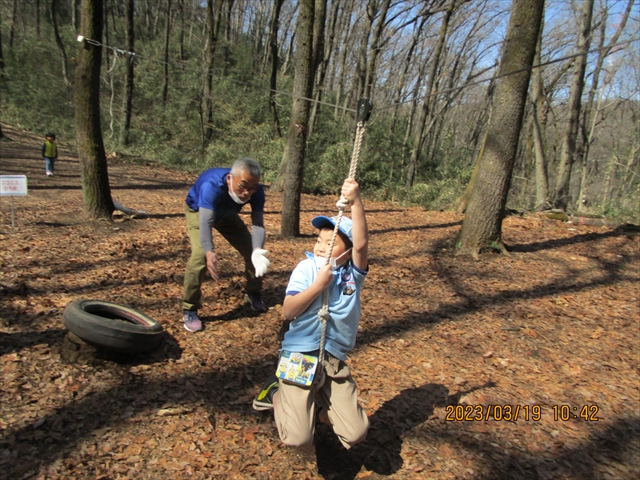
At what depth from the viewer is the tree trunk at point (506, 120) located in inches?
263

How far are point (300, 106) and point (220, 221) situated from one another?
362cm

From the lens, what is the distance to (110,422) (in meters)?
2.90

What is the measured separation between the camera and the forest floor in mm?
2826

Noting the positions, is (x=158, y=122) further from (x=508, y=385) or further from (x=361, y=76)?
(x=508, y=385)

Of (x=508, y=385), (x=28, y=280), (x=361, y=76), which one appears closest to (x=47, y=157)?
(x=28, y=280)

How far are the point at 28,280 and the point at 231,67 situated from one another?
90.9 feet

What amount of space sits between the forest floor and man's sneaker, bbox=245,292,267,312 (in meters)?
0.09

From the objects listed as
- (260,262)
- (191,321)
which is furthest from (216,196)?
(191,321)

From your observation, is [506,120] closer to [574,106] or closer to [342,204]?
[342,204]

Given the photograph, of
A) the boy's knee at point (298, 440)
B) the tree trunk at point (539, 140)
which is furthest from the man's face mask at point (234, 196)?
the tree trunk at point (539, 140)

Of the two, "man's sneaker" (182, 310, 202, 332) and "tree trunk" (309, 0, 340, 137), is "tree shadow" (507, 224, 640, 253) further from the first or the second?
"man's sneaker" (182, 310, 202, 332)

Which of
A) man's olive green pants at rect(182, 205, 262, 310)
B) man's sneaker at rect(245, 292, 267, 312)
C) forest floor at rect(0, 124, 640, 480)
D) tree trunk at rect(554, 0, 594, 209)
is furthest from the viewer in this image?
tree trunk at rect(554, 0, 594, 209)


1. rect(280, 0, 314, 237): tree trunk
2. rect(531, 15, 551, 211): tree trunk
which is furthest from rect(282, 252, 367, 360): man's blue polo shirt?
rect(531, 15, 551, 211): tree trunk

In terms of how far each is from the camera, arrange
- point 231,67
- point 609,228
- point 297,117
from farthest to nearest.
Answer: point 231,67 < point 609,228 < point 297,117
